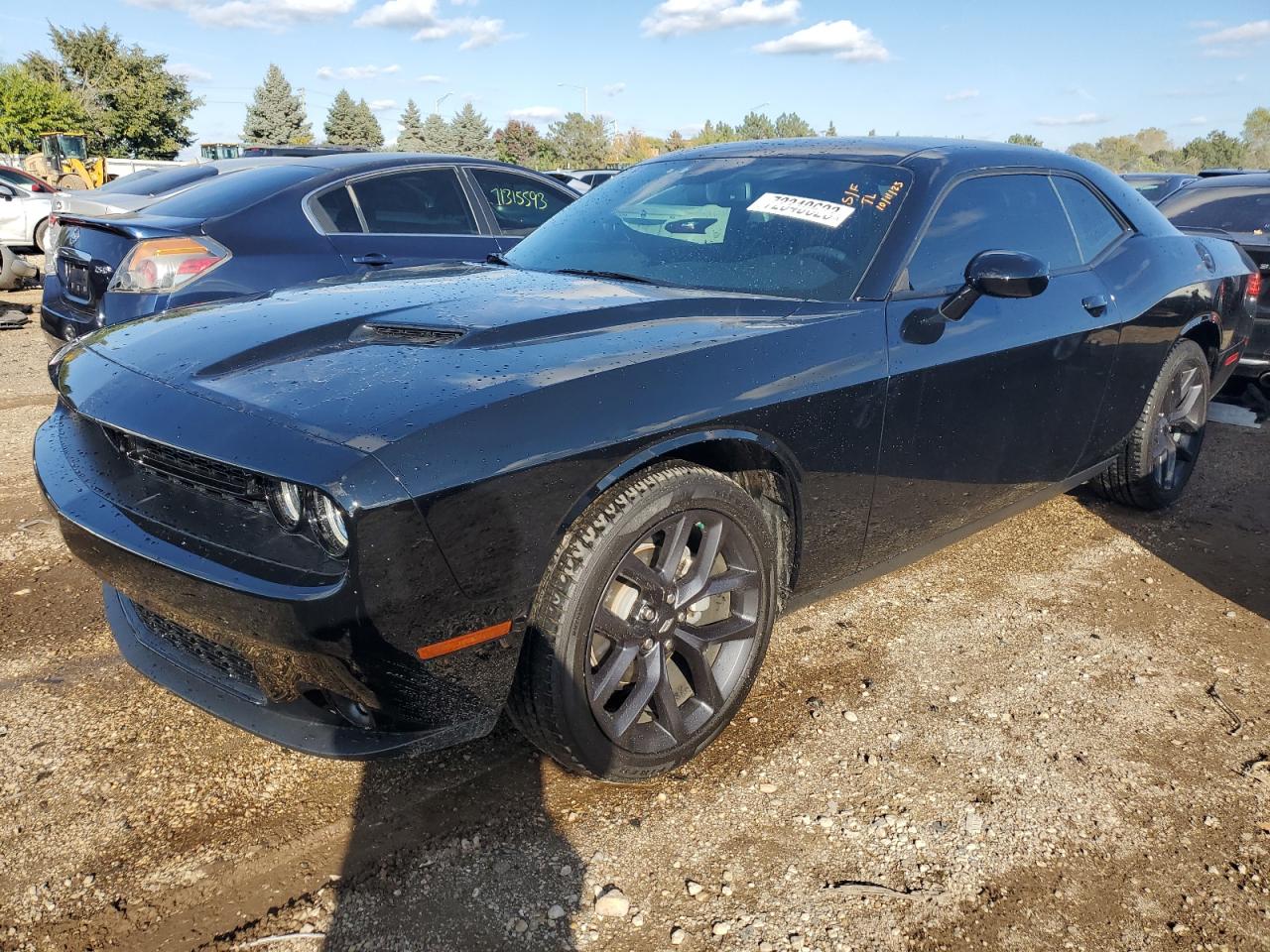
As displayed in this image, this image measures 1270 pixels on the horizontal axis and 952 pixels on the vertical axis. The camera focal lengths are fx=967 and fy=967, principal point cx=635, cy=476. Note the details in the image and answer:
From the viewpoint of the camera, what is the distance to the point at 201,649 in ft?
7.48

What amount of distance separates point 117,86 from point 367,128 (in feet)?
104

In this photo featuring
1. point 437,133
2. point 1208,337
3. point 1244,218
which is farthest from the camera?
point 437,133

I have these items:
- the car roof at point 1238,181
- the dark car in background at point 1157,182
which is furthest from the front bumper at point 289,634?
the dark car in background at point 1157,182

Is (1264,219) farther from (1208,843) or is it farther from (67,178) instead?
(67,178)

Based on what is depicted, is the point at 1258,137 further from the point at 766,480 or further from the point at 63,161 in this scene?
the point at 766,480

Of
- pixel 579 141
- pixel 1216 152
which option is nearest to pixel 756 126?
pixel 579 141

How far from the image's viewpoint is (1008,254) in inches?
114

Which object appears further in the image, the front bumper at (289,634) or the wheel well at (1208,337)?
the wheel well at (1208,337)

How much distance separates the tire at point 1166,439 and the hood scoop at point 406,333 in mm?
3035

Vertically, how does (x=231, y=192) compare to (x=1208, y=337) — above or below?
above

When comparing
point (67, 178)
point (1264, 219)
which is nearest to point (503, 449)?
point (1264, 219)

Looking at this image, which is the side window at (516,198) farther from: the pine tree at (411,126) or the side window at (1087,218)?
the pine tree at (411,126)

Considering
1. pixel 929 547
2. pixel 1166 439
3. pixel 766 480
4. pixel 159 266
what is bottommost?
pixel 929 547

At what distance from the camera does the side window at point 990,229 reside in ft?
9.81
